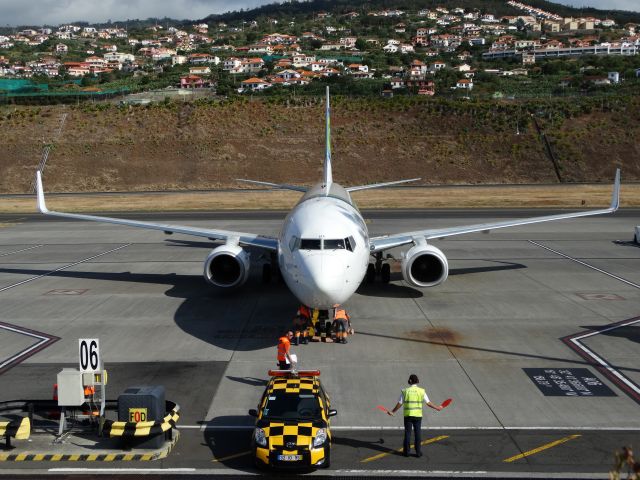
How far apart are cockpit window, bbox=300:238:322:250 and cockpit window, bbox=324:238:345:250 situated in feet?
0.68

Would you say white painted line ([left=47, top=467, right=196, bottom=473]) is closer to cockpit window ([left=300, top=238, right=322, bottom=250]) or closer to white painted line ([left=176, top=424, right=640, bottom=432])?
white painted line ([left=176, top=424, right=640, bottom=432])

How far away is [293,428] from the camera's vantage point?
13867 millimetres

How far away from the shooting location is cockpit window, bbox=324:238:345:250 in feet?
71.7

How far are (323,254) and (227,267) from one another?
851cm

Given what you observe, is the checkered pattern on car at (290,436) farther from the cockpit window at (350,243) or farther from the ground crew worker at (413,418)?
the cockpit window at (350,243)

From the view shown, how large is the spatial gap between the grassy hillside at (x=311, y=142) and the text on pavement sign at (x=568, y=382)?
6955cm

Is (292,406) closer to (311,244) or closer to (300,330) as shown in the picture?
(311,244)

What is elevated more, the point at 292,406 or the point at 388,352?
the point at 292,406

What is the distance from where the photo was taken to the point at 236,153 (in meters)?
98.1

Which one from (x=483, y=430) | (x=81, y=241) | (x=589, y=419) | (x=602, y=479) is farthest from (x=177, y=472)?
(x=81, y=241)

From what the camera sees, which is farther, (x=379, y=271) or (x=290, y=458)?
(x=379, y=271)

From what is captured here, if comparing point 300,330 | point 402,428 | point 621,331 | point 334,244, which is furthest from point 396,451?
point 621,331

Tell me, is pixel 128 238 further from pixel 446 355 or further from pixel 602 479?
pixel 602 479

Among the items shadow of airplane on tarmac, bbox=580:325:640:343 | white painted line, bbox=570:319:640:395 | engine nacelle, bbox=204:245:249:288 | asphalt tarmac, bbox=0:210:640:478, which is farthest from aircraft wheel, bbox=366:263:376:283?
white painted line, bbox=570:319:640:395
